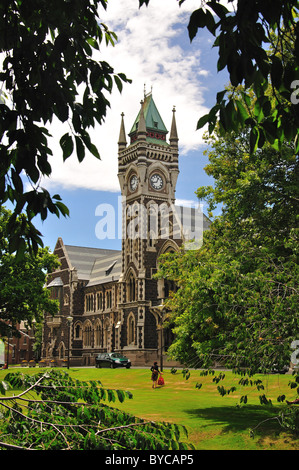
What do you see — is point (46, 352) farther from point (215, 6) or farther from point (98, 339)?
point (215, 6)

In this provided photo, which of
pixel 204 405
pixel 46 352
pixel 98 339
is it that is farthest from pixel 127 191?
pixel 204 405

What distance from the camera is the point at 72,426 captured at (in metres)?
4.86

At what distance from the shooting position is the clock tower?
55.2m

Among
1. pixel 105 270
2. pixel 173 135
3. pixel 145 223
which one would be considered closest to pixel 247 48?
pixel 145 223

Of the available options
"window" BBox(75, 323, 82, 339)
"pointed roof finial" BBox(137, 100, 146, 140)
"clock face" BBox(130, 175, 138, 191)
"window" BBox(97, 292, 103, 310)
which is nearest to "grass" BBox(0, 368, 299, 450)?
"clock face" BBox(130, 175, 138, 191)

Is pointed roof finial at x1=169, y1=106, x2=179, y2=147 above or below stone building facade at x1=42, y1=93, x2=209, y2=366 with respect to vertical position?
above

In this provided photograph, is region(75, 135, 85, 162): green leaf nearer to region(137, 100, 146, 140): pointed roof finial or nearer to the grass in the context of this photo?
the grass

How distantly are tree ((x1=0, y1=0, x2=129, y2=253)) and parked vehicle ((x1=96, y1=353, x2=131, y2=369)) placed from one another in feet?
145

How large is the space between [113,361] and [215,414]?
3020cm

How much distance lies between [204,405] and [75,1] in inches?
770

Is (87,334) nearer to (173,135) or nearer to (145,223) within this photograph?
(145,223)

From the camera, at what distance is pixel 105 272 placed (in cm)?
7131

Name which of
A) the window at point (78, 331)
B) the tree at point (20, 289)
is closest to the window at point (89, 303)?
the window at point (78, 331)

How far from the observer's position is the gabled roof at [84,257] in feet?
247
